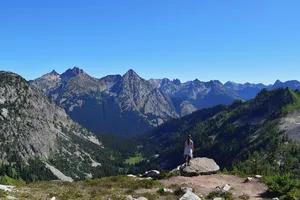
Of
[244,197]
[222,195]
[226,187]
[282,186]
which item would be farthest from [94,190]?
[282,186]

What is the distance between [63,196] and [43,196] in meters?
2.51

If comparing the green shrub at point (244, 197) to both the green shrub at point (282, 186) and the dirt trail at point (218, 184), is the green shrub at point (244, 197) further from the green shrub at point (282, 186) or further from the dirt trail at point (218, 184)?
the green shrub at point (282, 186)

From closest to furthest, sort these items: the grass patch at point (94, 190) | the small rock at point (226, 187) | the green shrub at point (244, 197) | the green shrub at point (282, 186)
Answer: the green shrub at point (244, 197), the green shrub at point (282, 186), the grass patch at point (94, 190), the small rock at point (226, 187)

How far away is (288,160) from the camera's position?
165250 mm

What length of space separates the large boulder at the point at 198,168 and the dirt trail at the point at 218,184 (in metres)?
1.11

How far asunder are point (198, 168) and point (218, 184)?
18.3 feet

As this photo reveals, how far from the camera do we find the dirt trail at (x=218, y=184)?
108ft

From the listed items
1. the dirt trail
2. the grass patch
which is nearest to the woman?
the dirt trail

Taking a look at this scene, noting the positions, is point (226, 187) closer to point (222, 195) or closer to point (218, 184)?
point (218, 184)

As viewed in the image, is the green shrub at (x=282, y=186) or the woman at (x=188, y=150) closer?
the green shrub at (x=282, y=186)

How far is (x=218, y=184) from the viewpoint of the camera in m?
36.4

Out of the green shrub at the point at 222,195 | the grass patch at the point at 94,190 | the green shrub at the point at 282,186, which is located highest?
the green shrub at the point at 282,186

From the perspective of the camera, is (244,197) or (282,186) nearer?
(244,197)

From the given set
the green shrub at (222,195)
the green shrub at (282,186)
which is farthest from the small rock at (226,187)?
the green shrub at (282,186)
